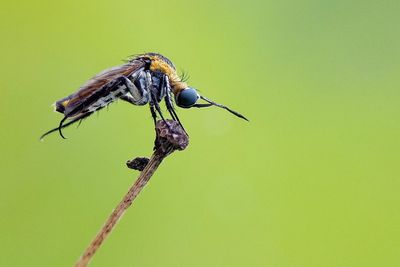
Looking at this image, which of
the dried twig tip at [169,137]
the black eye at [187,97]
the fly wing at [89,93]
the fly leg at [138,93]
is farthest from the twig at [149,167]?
the black eye at [187,97]

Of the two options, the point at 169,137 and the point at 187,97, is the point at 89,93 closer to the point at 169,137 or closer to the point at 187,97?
the point at 187,97

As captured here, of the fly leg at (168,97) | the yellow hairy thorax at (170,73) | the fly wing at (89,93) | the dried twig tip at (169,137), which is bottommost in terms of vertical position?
the fly leg at (168,97)

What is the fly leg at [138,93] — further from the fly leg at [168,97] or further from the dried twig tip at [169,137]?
the dried twig tip at [169,137]

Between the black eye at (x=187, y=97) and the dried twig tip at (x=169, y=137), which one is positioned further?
the black eye at (x=187, y=97)

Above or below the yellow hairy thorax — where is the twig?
above

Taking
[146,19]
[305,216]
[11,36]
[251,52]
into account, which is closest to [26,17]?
[11,36]

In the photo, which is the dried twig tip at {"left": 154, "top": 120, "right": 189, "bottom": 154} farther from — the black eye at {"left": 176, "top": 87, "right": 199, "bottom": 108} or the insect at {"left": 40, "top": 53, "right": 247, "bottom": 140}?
the black eye at {"left": 176, "top": 87, "right": 199, "bottom": 108}

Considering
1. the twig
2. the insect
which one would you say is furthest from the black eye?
the twig
